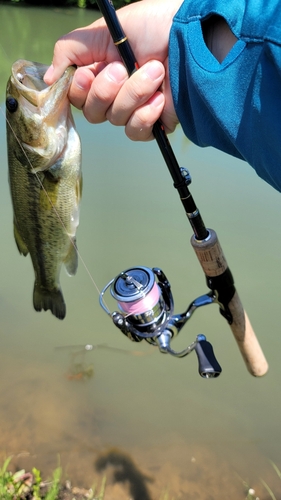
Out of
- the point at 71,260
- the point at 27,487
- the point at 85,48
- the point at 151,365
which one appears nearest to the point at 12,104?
the point at 85,48

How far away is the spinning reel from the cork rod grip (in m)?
0.11

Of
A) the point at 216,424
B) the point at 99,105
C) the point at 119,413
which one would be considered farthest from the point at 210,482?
the point at 99,105

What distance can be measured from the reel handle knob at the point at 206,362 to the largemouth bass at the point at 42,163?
0.74m

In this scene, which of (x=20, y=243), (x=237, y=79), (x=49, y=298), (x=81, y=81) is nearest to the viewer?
(x=237, y=79)

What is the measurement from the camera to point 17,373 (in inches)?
116

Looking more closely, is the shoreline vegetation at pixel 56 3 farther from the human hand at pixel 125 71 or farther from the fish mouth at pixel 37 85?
the human hand at pixel 125 71

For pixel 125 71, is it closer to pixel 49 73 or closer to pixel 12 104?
pixel 49 73

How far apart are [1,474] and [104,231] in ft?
7.63

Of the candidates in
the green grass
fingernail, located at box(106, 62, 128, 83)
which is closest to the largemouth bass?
fingernail, located at box(106, 62, 128, 83)

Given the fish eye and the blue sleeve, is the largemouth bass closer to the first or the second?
the fish eye

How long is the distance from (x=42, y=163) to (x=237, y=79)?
844mm

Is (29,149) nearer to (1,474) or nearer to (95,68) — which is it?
(95,68)

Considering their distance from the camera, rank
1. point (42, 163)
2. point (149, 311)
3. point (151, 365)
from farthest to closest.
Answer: point (151, 365) < point (42, 163) < point (149, 311)

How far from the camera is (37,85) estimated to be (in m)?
1.53
